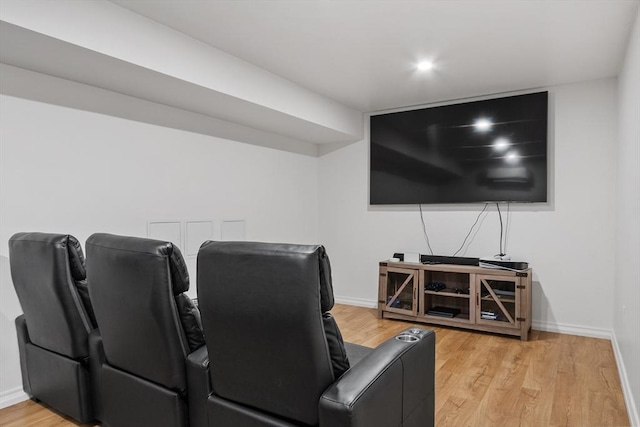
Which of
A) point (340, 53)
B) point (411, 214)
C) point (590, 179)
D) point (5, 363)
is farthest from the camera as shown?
point (411, 214)

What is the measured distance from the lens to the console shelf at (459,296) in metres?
3.66

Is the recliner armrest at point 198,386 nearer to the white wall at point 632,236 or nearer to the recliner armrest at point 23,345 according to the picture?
the recliner armrest at point 23,345

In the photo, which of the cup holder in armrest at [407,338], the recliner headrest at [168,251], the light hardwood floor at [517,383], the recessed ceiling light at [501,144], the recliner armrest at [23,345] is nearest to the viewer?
the recliner headrest at [168,251]

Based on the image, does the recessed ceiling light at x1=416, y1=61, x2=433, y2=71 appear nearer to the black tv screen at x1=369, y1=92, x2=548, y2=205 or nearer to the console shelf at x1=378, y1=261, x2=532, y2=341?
the black tv screen at x1=369, y1=92, x2=548, y2=205

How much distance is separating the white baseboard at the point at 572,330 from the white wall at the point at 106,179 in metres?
2.96

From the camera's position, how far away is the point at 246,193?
14.2 feet

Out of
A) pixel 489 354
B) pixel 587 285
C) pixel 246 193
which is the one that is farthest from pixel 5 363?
pixel 587 285

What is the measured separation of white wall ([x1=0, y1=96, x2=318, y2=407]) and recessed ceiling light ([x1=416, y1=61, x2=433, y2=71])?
193 cm

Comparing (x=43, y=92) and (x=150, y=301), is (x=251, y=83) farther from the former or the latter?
(x=150, y=301)

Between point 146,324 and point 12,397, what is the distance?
5.06 feet

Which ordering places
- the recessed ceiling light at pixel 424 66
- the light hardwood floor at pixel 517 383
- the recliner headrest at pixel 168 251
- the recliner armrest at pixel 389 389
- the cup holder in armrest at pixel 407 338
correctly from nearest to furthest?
1. the recliner armrest at pixel 389 389
2. the recliner headrest at pixel 168 251
3. the cup holder in armrest at pixel 407 338
4. the light hardwood floor at pixel 517 383
5. the recessed ceiling light at pixel 424 66

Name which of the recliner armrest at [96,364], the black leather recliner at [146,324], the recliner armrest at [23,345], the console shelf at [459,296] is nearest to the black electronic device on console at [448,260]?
the console shelf at [459,296]

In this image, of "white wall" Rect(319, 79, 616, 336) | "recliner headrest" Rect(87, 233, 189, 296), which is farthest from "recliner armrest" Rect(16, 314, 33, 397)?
"white wall" Rect(319, 79, 616, 336)

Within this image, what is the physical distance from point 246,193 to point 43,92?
2037 millimetres
